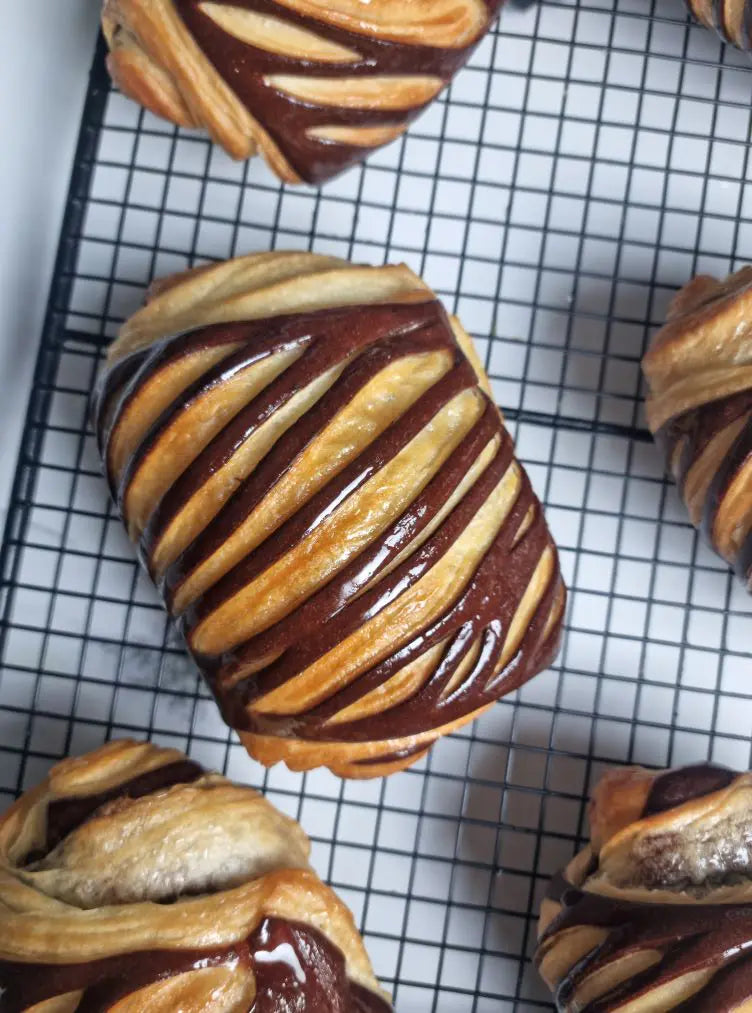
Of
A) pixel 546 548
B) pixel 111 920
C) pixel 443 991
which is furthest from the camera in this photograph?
pixel 443 991

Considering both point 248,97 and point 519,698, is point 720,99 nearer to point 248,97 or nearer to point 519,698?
point 248,97

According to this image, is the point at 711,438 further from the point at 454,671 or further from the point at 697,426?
the point at 454,671

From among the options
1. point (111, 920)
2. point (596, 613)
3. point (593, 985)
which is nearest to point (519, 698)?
point (596, 613)

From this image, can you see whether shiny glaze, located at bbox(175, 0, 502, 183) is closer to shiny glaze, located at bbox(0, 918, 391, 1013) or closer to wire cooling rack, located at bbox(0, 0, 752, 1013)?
wire cooling rack, located at bbox(0, 0, 752, 1013)

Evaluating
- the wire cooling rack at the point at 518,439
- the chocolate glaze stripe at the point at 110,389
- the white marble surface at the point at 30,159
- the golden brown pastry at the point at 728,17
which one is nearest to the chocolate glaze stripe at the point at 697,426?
the wire cooling rack at the point at 518,439

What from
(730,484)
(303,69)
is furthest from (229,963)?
(303,69)

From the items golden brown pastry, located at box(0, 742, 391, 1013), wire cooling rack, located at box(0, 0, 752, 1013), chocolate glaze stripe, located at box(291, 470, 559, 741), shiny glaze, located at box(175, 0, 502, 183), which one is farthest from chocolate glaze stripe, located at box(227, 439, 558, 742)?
shiny glaze, located at box(175, 0, 502, 183)
